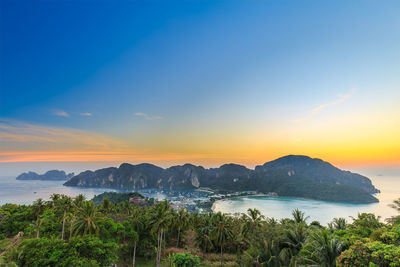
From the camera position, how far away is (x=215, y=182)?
185 m

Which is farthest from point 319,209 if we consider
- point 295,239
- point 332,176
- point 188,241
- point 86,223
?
point 332,176

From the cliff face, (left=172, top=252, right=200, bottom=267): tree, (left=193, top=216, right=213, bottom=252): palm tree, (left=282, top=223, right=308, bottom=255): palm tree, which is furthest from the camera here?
the cliff face

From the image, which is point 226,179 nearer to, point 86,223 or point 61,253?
point 86,223

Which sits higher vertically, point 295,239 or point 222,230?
point 295,239

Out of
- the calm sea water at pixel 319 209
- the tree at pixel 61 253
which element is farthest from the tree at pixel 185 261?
the calm sea water at pixel 319 209

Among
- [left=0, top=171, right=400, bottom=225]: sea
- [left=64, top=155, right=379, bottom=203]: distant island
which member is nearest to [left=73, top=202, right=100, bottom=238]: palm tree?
[left=0, top=171, right=400, bottom=225]: sea

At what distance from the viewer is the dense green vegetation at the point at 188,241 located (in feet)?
31.8

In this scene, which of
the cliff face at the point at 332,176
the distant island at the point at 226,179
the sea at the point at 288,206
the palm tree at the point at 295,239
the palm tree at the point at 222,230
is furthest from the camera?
the cliff face at the point at 332,176

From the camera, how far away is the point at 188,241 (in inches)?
1254

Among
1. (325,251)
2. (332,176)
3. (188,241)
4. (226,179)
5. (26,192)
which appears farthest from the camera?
(226,179)

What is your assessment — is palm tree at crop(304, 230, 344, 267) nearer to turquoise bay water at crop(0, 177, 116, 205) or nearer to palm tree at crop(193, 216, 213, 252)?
palm tree at crop(193, 216, 213, 252)

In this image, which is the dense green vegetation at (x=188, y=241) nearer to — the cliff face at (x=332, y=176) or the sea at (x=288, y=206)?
the sea at (x=288, y=206)

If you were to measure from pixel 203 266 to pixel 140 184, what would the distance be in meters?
170

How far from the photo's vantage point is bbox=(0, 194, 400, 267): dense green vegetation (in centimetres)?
970
